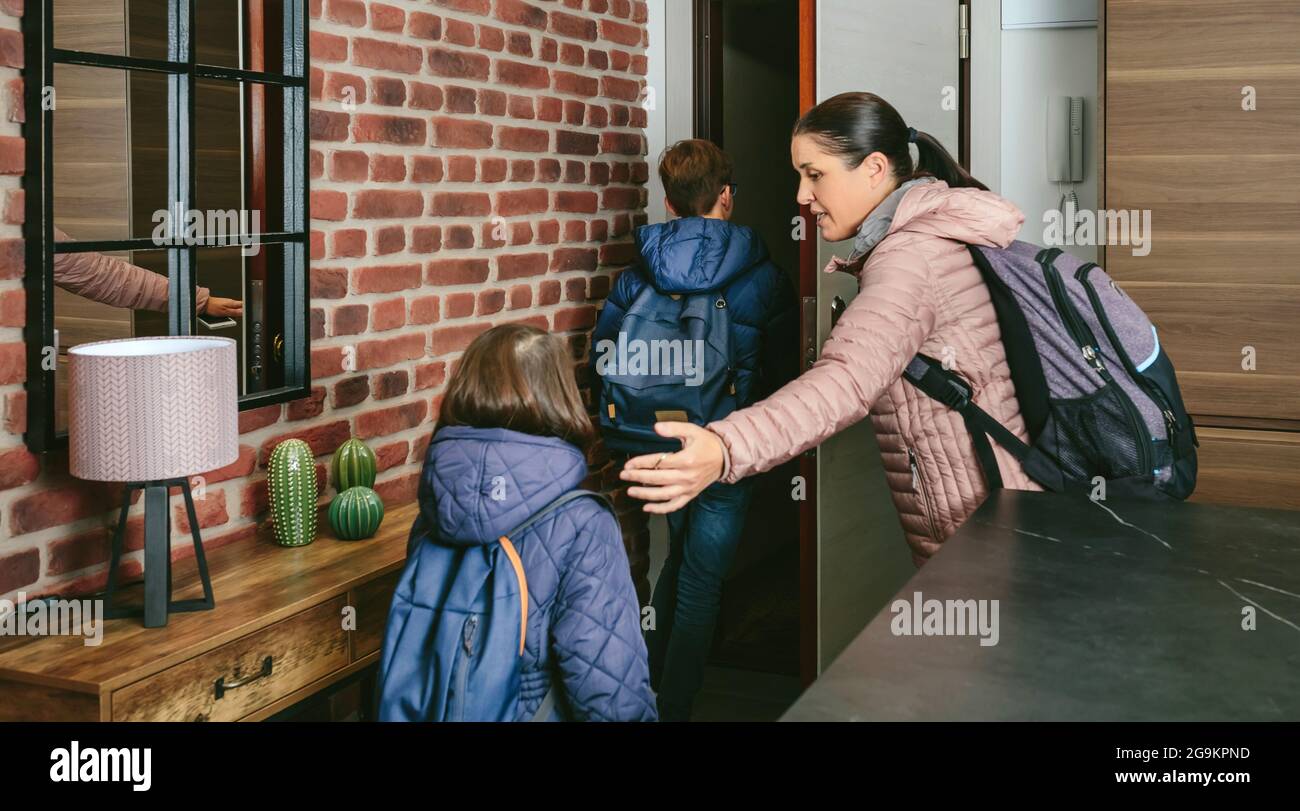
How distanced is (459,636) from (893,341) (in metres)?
0.80

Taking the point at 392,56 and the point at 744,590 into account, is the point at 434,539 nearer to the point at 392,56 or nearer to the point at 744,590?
the point at 392,56

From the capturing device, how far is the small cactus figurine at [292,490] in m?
2.35

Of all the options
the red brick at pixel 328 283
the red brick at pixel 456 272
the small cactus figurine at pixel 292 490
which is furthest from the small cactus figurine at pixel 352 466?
the red brick at pixel 456 272

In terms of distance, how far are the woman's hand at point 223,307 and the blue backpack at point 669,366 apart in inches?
43.9

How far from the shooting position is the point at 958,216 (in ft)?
6.75

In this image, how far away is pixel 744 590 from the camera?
4805 mm

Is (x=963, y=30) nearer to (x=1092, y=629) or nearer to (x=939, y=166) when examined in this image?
(x=939, y=166)

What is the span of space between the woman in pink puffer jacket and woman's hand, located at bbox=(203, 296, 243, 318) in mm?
998

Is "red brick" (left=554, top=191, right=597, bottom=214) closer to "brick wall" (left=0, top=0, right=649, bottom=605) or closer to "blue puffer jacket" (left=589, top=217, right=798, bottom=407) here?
"brick wall" (left=0, top=0, right=649, bottom=605)

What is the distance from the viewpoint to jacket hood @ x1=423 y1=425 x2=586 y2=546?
1.73 m

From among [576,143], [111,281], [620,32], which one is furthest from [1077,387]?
[620,32]
